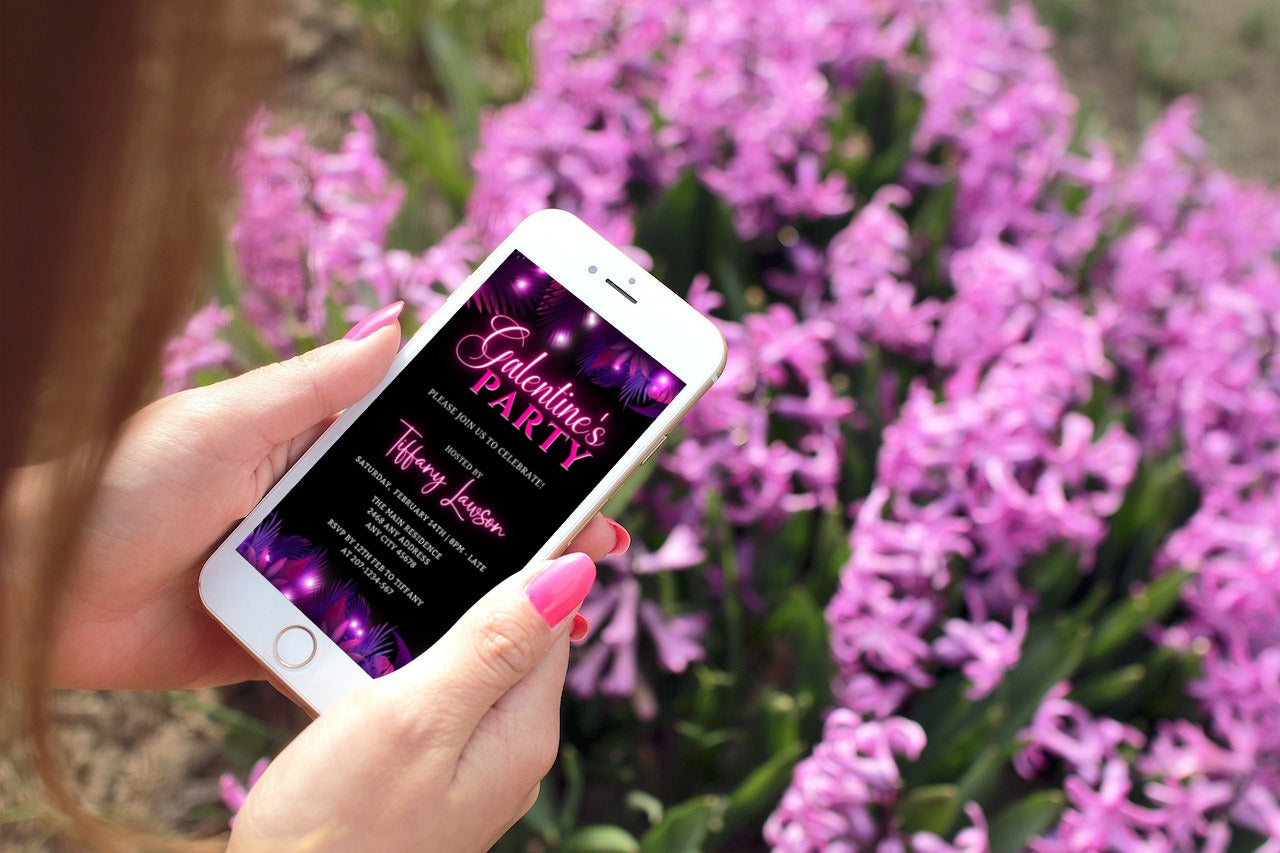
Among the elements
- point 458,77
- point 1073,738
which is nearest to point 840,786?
point 1073,738

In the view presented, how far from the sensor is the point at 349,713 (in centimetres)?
80

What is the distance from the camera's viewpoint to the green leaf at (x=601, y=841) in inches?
45.3

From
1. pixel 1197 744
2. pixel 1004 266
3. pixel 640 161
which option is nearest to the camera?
pixel 1197 744

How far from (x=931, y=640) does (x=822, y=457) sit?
0.91ft

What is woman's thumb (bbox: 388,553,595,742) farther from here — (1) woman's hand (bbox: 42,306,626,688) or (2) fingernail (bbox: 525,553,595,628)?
(1) woman's hand (bbox: 42,306,626,688)

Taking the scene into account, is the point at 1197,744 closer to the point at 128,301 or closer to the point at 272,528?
the point at 272,528

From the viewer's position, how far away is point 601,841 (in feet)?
3.84

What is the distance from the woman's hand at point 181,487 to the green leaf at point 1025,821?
88 centimetres

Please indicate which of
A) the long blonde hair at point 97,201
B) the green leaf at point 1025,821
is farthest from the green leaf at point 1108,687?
the long blonde hair at point 97,201

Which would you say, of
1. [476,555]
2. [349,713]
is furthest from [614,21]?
[349,713]

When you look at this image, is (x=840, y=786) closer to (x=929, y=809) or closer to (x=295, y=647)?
(x=929, y=809)

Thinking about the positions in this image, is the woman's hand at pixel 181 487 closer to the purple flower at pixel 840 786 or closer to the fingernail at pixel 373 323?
the fingernail at pixel 373 323

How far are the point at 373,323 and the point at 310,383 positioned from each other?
85 mm

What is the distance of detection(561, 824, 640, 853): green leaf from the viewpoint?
1151mm
